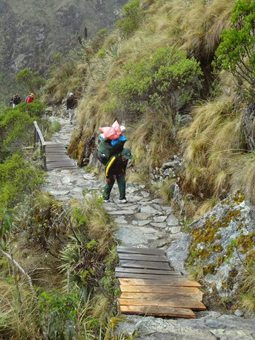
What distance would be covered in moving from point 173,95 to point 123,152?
78.3 inches

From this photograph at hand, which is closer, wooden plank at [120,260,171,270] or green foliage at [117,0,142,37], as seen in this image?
wooden plank at [120,260,171,270]

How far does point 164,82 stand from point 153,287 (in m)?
4.63

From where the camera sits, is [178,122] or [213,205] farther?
[178,122]

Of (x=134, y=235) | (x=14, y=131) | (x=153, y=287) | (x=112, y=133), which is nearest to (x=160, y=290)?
(x=153, y=287)

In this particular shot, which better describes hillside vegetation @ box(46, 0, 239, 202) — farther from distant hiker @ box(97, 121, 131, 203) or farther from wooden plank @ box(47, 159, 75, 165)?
distant hiker @ box(97, 121, 131, 203)

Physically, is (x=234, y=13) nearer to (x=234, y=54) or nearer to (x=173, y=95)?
(x=234, y=54)

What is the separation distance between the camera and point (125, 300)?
3947 mm

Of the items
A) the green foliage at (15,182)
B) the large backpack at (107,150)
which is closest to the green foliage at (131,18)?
the green foliage at (15,182)

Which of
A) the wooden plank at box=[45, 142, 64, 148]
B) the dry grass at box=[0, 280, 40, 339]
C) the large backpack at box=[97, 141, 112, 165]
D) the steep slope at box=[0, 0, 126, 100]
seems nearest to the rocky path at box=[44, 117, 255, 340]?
the large backpack at box=[97, 141, 112, 165]

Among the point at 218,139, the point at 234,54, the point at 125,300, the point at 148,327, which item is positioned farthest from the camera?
the point at 218,139

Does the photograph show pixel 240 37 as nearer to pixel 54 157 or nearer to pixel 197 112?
pixel 197 112

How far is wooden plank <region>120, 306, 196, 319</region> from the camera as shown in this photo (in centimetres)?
375

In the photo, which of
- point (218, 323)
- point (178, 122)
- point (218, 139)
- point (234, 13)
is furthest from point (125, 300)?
point (178, 122)

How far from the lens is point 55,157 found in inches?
444
